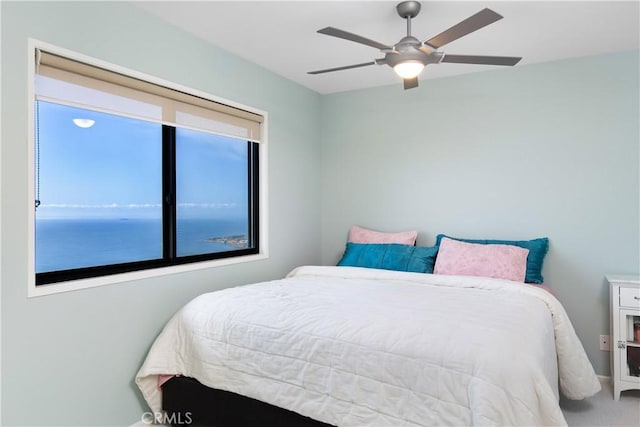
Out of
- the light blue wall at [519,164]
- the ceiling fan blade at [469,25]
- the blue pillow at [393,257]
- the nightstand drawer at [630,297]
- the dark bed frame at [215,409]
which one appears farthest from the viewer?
the blue pillow at [393,257]

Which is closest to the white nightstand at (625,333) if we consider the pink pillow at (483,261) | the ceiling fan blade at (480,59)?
the pink pillow at (483,261)

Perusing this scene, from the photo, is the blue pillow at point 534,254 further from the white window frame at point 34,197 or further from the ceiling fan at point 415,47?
the white window frame at point 34,197

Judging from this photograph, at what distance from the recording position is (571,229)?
3.09 metres

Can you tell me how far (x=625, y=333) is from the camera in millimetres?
2666

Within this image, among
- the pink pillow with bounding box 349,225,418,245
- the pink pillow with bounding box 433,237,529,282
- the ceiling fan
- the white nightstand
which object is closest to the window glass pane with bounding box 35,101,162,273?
the ceiling fan

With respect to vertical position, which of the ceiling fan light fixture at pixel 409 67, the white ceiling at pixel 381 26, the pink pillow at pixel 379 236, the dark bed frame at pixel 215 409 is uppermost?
the white ceiling at pixel 381 26

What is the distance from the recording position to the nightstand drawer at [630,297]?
8.61 feet

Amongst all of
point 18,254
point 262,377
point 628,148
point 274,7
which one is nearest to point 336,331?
point 262,377

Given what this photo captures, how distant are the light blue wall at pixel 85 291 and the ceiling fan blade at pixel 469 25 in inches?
61.6

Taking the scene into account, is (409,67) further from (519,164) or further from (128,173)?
(128,173)

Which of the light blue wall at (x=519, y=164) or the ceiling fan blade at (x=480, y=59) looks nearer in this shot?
the ceiling fan blade at (x=480, y=59)

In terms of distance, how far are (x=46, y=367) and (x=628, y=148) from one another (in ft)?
12.5

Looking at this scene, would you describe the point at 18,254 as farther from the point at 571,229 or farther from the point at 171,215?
the point at 571,229

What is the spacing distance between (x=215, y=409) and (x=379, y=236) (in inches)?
80.8
